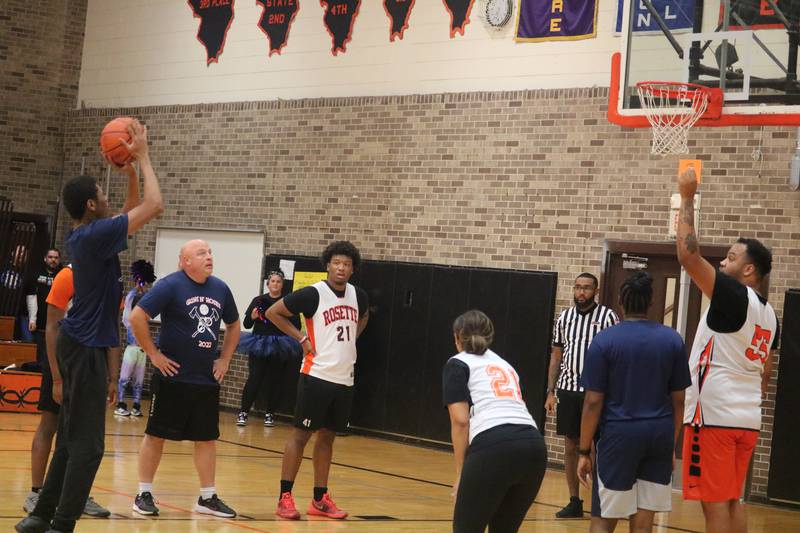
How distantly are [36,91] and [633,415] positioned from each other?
1529cm

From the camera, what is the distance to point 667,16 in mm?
9609

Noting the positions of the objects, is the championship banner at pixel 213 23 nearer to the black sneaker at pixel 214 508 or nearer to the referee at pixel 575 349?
the referee at pixel 575 349

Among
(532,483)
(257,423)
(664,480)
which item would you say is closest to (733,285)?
(664,480)

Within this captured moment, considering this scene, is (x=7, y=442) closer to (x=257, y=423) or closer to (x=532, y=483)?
(x=257, y=423)

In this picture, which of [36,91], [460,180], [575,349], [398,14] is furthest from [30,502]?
[36,91]

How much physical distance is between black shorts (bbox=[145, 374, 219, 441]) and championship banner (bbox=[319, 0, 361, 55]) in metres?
8.43

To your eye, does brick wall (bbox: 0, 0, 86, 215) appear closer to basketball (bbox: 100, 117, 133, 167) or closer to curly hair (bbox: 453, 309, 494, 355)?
basketball (bbox: 100, 117, 133, 167)

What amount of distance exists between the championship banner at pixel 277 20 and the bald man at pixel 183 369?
8.72 m

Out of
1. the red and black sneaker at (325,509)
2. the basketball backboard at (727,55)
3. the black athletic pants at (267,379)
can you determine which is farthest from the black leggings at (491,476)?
the black athletic pants at (267,379)

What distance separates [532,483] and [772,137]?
7238 millimetres

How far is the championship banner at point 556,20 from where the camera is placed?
41.8ft

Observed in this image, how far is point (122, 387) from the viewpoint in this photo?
14.3 m

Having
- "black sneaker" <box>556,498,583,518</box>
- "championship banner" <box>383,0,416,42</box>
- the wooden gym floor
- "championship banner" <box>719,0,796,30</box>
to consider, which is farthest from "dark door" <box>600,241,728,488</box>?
"championship banner" <box>383,0,416,42</box>

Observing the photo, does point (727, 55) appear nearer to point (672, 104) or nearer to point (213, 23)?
point (672, 104)
